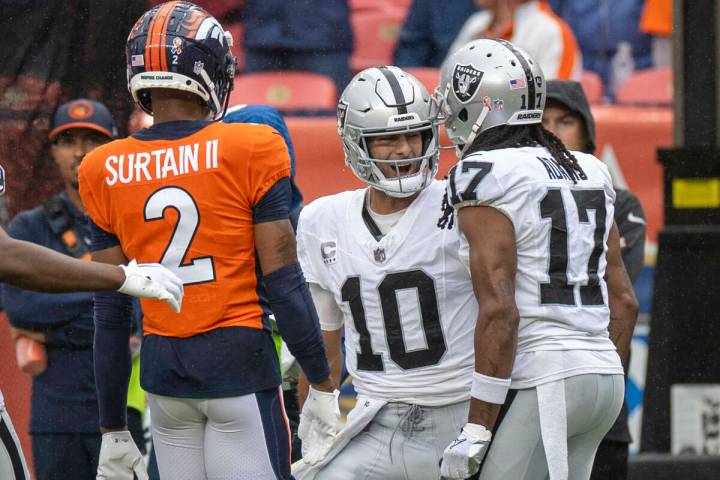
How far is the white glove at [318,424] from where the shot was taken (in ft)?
12.2

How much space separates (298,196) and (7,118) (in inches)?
51.3

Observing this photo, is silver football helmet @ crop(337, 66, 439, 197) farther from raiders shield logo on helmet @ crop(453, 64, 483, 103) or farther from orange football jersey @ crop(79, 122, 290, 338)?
orange football jersey @ crop(79, 122, 290, 338)

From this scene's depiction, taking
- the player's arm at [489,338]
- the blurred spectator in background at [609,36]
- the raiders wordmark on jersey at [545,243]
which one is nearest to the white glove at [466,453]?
the player's arm at [489,338]

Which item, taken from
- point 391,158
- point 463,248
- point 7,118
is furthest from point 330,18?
point 463,248

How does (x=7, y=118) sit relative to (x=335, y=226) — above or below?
above

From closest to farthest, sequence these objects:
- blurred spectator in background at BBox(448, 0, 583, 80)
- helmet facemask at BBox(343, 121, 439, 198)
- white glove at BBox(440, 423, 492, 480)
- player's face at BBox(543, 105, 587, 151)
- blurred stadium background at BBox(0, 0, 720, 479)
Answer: white glove at BBox(440, 423, 492, 480)
helmet facemask at BBox(343, 121, 439, 198)
player's face at BBox(543, 105, 587, 151)
blurred stadium background at BBox(0, 0, 720, 479)
blurred spectator in background at BBox(448, 0, 583, 80)

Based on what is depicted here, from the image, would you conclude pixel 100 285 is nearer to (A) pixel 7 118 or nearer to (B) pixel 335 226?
(B) pixel 335 226

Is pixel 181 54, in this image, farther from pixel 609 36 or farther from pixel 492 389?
pixel 609 36

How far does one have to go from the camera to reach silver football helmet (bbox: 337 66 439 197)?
383cm

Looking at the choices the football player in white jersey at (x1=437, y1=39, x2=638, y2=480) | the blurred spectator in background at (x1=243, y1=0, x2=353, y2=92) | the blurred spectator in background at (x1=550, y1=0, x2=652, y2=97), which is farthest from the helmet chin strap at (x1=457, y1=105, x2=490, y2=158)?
the blurred spectator in background at (x1=550, y1=0, x2=652, y2=97)

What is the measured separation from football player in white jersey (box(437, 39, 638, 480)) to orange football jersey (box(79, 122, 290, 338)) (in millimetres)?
556

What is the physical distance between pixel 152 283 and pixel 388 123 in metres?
1.02

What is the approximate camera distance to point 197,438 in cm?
358

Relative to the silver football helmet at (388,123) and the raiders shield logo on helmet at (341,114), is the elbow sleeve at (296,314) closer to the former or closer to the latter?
the silver football helmet at (388,123)
